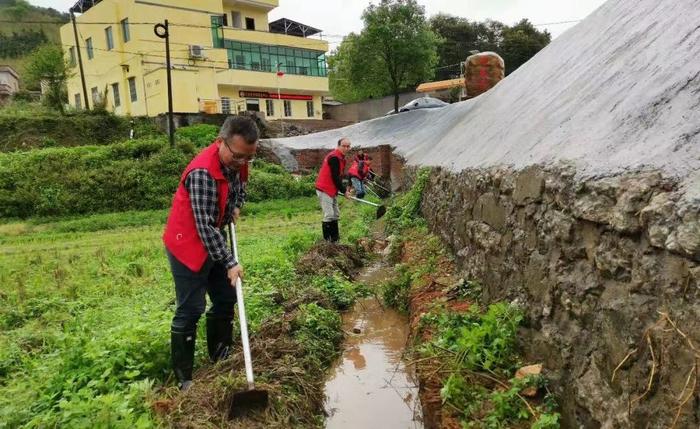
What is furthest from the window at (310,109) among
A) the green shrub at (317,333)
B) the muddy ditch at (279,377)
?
the green shrub at (317,333)

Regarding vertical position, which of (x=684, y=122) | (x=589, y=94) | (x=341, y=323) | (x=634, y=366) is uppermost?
(x=589, y=94)

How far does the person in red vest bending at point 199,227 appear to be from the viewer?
3.46m

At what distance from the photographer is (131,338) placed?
12.9ft

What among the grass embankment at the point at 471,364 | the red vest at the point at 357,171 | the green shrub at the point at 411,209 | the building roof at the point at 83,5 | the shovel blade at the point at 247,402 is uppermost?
the building roof at the point at 83,5

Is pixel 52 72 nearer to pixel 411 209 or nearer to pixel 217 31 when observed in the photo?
pixel 217 31

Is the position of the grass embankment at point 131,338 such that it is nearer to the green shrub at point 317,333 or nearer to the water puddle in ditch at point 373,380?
the green shrub at point 317,333

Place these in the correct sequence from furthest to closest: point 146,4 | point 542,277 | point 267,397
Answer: point 146,4, point 267,397, point 542,277

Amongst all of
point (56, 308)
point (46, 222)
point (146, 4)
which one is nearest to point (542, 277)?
point (56, 308)

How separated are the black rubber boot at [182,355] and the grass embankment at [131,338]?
0.42 feet

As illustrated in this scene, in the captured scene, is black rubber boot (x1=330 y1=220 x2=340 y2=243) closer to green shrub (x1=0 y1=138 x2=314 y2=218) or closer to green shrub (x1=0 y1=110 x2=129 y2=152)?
green shrub (x1=0 y1=138 x2=314 y2=218)

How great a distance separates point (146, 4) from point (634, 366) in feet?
107

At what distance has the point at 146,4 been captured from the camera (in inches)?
1141

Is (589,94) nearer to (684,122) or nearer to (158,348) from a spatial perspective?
(684,122)

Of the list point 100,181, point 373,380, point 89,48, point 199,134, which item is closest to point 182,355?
point 373,380
